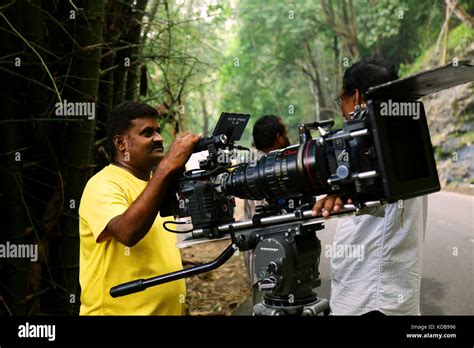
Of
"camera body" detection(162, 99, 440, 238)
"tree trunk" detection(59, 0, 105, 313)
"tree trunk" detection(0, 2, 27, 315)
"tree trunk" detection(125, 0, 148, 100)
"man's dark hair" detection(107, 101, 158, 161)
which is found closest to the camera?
"camera body" detection(162, 99, 440, 238)

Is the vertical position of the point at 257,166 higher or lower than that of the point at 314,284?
higher

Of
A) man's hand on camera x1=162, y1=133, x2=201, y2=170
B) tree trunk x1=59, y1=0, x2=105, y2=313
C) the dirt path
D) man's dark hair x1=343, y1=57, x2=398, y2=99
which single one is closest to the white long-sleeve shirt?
man's dark hair x1=343, y1=57, x2=398, y2=99

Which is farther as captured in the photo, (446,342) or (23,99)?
(23,99)

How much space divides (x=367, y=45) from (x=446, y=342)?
423 inches

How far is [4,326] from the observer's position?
80.0 inches

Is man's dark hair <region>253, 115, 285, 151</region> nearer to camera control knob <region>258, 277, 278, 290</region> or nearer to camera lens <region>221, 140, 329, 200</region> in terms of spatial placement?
camera lens <region>221, 140, 329, 200</region>

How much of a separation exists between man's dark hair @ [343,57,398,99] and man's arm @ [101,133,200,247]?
604 mm

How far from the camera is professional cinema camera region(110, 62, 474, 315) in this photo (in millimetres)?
1438

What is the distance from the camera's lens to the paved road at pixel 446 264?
376cm

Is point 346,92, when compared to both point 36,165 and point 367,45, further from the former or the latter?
point 367,45

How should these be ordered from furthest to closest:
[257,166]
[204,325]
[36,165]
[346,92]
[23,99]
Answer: [36,165]
[23,99]
[204,325]
[346,92]
[257,166]

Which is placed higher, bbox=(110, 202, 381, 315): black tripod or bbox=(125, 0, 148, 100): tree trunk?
bbox=(125, 0, 148, 100): tree trunk

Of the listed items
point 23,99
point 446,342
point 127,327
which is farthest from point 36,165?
point 446,342

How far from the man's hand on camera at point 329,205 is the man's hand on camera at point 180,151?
1.46ft
